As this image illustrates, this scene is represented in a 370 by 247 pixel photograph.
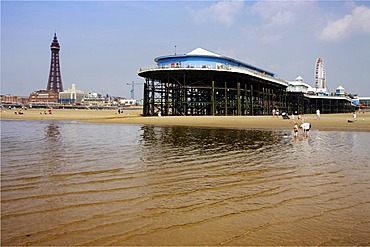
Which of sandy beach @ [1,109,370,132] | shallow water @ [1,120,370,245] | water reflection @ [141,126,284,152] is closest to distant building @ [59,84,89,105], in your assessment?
sandy beach @ [1,109,370,132]

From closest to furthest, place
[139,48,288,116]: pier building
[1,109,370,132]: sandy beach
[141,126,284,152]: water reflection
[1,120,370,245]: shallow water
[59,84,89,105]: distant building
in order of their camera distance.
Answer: [1,120,370,245]: shallow water
[141,126,284,152]: water reflection
[1,109,370,132]: sandy beach
[139,48,288,116]: pier building
[59,84,89,105]: distant building

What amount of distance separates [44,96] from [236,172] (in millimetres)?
193687

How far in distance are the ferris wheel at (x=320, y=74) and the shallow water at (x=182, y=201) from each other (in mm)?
133458

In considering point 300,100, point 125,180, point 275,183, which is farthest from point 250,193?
point 300,100

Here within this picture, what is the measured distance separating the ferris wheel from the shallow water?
438 ft

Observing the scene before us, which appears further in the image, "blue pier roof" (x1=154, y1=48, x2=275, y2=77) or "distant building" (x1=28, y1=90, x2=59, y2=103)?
"distant building" (x1=28, y1=90, x2=59, y2=103)

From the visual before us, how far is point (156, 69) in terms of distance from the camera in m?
44.7

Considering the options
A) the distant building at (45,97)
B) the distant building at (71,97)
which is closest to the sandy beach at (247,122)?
the distant building at (71,97)

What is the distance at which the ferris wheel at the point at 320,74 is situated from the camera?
133 meters

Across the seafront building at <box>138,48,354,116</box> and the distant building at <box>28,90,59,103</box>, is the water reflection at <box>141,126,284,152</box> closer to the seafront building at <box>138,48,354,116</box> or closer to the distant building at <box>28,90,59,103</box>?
the seafront building at <box>138,48,354,116</box>

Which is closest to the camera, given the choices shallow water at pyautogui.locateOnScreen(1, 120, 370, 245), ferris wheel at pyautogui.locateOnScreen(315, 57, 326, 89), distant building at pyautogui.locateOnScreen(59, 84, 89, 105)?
shallow water at pyautogui.locateOnScreen(1, 120, 370, 245)

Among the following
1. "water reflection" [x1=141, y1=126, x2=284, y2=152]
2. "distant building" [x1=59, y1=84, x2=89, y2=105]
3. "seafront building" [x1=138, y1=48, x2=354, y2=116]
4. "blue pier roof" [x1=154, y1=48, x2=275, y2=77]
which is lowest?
"water reflection" [x1=141, y1=126, x2=284, y2=152]

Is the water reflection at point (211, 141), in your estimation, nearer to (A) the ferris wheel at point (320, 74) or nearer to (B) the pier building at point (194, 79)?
(B) the pier building at point (194, 79)

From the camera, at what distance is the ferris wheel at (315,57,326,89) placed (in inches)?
5246
